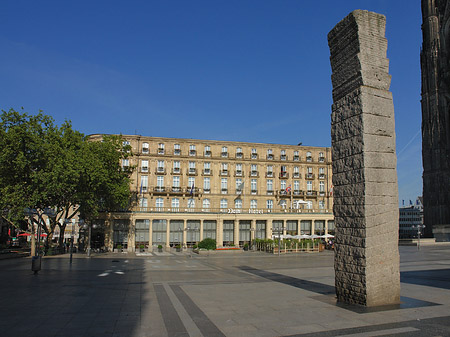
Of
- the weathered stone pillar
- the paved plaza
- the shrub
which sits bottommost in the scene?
the shrub

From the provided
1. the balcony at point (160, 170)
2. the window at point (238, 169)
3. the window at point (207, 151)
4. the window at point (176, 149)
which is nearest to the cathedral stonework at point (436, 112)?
the window at point (238, 169)

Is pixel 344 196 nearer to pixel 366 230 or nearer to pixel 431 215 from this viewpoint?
pixel 366 230

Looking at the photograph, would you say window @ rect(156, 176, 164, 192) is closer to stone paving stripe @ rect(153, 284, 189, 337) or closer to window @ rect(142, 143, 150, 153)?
window @ rect(142, 143, 150, 153)

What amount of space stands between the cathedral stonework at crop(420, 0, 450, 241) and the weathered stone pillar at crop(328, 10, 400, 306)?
68659mm

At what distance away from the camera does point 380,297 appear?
40.3 feet

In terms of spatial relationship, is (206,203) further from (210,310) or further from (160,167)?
(210,310)

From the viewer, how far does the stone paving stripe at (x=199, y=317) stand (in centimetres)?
941

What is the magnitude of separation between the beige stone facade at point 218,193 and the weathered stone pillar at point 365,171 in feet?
136

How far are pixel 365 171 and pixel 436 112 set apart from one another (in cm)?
7460

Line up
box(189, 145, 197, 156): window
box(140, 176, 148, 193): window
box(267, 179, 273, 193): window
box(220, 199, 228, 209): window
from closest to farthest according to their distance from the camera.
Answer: box(140, 176, 148, 193): window < box(189, 145, 197, 156): window < box(220, 199, 228, 209): window < box(267, 179, 273, 193): window

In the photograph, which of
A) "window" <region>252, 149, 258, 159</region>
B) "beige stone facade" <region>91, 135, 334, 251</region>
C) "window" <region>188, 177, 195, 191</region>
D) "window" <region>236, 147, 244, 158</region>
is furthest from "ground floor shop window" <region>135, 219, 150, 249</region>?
"window" <region>252, 149, 258, 159</region>

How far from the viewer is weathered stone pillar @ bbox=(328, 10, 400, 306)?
40.7 feet

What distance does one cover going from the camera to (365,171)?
1254cm

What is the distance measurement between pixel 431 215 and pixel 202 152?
4933 cm
